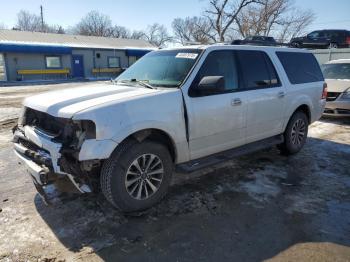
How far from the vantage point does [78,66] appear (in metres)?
31.6

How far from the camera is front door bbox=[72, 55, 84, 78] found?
31.2 meters

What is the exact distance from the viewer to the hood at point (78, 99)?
133 inches

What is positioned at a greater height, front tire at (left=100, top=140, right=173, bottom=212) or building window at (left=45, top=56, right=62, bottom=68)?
building window at (left=45, top=56, right=62, bottom=68)

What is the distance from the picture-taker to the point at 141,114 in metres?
3.56

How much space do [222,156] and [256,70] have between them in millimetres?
1509

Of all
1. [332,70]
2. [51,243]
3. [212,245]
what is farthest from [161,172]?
[332,70]

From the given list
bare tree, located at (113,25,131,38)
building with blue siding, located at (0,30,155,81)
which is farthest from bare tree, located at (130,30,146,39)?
building with blue siding, located at (0,30,155,81)

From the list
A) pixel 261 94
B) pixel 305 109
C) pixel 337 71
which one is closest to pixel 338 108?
pixel 337 71

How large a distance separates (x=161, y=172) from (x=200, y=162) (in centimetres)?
66

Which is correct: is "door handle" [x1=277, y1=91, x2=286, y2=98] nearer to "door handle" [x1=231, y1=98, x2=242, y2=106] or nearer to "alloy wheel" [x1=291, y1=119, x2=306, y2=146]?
"alloy wheel" [x1=291, y1=119, x2=306, y2=146]

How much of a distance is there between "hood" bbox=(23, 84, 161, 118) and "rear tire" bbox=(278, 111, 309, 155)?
122 inches

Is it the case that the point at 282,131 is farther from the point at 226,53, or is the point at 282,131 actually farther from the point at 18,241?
the point at 18,241

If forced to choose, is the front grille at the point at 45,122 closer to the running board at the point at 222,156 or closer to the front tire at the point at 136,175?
the front tire at the point at 136,175

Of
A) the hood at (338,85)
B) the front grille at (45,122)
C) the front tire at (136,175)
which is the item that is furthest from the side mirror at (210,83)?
the hood at (338,85)
